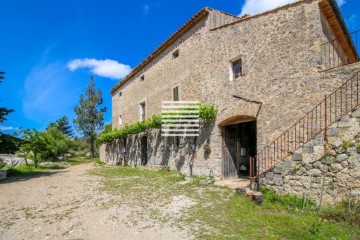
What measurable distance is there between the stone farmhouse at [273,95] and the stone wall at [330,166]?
0.8 inches

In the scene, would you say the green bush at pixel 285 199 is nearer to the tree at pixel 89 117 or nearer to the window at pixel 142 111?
the window at pixel 142 111

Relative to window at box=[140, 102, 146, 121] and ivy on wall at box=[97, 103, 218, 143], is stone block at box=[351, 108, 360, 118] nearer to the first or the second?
ivy on wall at box=[97, 103, 218, 143]

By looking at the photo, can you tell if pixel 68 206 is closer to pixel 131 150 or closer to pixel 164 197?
pixel 164 197

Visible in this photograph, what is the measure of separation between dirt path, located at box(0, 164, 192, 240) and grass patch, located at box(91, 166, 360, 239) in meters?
0.36

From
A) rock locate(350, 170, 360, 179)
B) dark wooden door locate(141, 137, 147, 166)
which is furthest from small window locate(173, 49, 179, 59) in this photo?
rock locate(350, 170, 360, 179)

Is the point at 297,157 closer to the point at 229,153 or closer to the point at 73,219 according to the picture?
the point at 229,153

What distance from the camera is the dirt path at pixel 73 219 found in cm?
489

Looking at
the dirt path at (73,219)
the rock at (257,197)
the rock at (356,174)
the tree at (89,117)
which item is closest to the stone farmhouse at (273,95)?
the rock at (356,174)

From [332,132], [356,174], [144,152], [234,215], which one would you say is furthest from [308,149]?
[144,152]

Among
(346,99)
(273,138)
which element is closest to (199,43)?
(273,138)

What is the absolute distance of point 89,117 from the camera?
117 feet

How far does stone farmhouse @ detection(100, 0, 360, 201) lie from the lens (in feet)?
21.4

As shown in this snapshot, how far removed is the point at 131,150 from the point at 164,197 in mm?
11678

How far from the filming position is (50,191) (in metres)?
9.01
